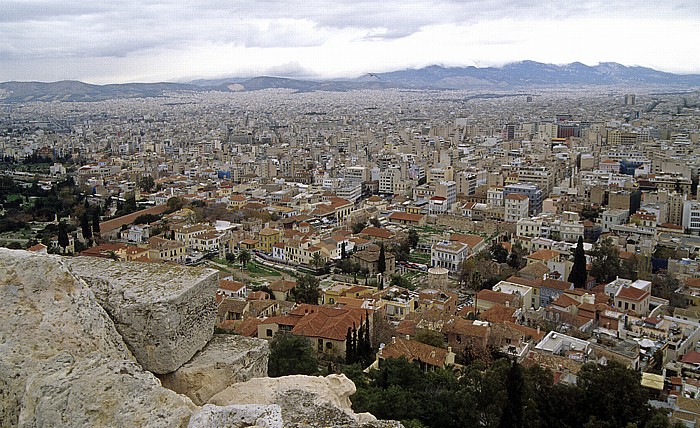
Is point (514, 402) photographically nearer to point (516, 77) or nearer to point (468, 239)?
point (468, 239)

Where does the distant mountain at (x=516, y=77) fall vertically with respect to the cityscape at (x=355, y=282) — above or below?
above

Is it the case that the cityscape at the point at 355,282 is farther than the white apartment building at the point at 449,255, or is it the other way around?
the white apartment building at the point at 449,255

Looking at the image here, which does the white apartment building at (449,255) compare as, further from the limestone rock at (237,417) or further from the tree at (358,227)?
the limestone rock at (237,417)

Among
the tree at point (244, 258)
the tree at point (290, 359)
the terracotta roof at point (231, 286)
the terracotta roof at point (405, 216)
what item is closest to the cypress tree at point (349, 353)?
the tree at point (290, 359)

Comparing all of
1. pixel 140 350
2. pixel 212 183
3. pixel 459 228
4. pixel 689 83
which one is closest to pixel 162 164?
pixel 212 183

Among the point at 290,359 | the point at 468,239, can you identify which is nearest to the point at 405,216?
the point at 468,239

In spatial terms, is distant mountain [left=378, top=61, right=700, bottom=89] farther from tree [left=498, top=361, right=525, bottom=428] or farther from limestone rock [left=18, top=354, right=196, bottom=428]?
limestone rock [left=18, top=354, right=196, bottom=428]

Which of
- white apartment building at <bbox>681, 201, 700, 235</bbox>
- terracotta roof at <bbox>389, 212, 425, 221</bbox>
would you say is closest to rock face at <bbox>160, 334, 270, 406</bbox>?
white apartment building at <bbox>681, 201, 700, 235</bbox>
